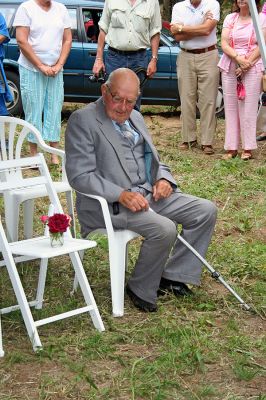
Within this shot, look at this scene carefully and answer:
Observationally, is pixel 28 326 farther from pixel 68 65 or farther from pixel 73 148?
pixel 68 65

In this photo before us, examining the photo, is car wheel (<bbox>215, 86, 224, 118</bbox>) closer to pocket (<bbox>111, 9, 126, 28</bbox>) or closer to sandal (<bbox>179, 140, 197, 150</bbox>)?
sandal (<bbox>179, 140, 197, 150</bbox>)

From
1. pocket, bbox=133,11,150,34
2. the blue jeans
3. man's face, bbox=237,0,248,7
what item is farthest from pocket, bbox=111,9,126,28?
man's face, bbox=237,0,248,7

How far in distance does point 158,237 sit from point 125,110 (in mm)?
828

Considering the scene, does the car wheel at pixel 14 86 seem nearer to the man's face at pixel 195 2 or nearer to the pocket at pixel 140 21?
the pocket at pixel 140 21

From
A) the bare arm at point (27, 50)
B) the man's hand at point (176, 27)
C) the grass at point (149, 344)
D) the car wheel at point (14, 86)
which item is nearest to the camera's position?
the grass at point (149, 344)

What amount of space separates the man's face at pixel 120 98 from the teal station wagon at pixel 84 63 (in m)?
6.22

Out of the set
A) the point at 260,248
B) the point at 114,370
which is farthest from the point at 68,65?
the point at 114,370

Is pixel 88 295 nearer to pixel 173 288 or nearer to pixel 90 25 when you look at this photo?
pixel 173 288

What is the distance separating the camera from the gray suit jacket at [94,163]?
5.09 meters

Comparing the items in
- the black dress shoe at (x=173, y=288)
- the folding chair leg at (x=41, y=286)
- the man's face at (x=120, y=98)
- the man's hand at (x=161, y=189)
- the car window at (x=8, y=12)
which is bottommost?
the black dress shoe at (x=173, y=288)

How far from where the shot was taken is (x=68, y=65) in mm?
11570

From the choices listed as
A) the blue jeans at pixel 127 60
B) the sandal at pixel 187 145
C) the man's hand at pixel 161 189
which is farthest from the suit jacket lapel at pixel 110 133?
the sandal at pixel 187 145

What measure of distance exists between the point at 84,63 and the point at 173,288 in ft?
22.1

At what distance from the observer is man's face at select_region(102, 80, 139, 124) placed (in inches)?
203
